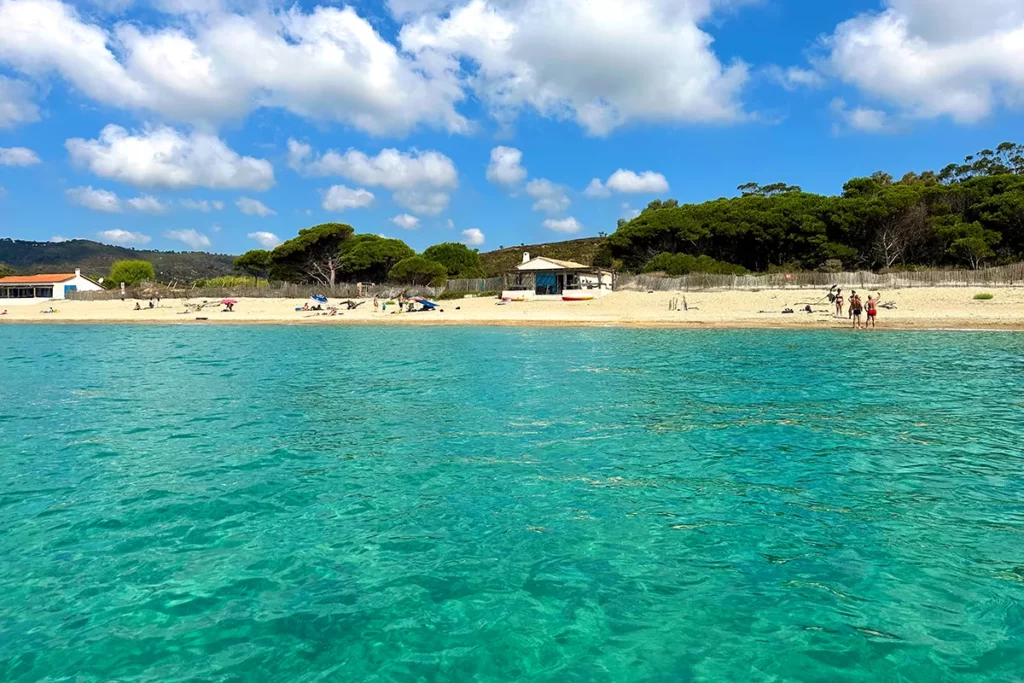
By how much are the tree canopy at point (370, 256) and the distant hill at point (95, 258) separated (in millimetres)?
71996

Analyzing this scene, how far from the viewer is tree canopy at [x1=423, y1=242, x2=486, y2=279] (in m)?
66.6

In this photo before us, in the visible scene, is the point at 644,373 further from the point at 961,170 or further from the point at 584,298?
the point at 961,170

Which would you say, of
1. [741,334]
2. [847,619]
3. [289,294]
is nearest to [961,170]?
[741,334]

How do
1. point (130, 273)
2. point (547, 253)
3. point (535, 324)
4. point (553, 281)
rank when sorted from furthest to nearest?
1. point (547, 253)
2. point (130, 273)
3. point (553, 281)
4. point (535, 324)

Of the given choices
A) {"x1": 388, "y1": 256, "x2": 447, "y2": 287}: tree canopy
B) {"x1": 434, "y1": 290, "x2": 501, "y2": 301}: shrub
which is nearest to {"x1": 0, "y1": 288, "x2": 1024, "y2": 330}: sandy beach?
{"x1": 434, "y1": 290, "x2": 501, "y2": 301}: shrub

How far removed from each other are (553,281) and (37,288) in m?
54.4

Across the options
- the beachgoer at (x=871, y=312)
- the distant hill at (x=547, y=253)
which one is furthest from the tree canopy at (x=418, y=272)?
the beachgoer at (x=871, y=312)

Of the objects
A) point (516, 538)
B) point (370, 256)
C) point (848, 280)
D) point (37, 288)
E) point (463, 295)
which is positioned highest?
point (370, 256)

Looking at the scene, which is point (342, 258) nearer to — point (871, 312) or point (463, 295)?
point (463, 295)

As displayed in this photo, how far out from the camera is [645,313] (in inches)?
1698

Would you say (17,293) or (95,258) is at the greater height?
(95,258)

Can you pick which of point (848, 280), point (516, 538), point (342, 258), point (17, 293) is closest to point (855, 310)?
point (848, 280)

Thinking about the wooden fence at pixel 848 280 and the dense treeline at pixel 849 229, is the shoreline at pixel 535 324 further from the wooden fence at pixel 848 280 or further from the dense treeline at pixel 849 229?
the dense treeline at pixel 849 229

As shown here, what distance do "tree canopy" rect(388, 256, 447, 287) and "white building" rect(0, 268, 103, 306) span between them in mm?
33480
